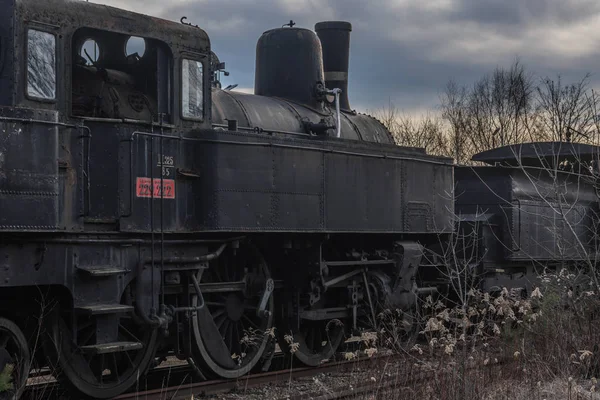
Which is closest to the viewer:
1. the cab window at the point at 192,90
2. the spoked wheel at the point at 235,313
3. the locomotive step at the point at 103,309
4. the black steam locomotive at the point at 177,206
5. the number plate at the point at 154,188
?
the black steam locomotive at the point at 177,206

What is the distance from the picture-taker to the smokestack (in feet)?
48.4

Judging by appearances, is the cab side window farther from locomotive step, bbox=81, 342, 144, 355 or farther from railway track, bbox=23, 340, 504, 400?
railway track, bbox=23, 340, 504, 400

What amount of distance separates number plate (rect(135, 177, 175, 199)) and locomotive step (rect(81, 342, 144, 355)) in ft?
5.19

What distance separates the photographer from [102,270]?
8758mm

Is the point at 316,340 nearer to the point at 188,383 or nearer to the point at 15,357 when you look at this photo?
the point at 188,383

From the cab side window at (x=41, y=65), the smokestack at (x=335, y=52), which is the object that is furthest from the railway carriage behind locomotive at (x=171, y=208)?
the smokestack at (x=335, y=52)

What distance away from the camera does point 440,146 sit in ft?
144

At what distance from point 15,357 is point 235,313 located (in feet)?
10.7

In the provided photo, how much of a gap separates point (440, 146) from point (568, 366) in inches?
1378

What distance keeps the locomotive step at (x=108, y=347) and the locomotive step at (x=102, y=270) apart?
694mm

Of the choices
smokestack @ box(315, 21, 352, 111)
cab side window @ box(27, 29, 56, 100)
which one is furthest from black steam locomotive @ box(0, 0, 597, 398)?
smokestack @ box(315, 21, 352, 111)

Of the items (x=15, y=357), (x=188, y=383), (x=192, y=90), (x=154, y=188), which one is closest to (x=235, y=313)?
(x=188, y=383)

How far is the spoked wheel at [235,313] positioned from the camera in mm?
10414

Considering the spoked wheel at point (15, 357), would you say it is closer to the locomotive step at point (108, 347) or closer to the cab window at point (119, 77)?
the locomotive step at point (108, 347)
